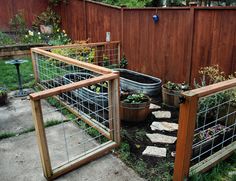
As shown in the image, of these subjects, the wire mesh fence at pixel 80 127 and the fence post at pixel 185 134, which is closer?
the fence post at pixel 185 134

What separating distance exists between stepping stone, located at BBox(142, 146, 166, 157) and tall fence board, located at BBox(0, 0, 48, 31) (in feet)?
27.6

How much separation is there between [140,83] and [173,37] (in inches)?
42.0

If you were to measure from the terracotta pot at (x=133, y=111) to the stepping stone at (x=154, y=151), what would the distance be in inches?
25.5

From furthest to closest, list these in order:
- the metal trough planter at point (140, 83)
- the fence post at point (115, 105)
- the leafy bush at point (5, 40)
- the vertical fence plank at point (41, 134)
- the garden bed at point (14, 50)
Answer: the leafy bush at point (5, 40) < the garden bed at point (14, 50) < the metal trough planter at point (140, 83) < the fence post at point (115, 105) < the vertical fence plank at point (41, 134)

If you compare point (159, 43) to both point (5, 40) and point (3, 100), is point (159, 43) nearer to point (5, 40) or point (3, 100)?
point (3, 100)

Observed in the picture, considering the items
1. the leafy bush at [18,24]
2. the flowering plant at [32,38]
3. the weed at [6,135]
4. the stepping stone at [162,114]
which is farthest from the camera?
the leafy bush at [18,24]

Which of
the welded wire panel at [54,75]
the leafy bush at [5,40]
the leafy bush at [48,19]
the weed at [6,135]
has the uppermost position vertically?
the leafy bush at [48,19]

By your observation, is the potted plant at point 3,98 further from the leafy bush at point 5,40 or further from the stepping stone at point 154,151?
the leafy bush at point 5,40

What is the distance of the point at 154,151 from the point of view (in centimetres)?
271

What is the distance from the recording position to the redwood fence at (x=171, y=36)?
352cm

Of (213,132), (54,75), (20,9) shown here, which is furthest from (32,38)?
(213,132)

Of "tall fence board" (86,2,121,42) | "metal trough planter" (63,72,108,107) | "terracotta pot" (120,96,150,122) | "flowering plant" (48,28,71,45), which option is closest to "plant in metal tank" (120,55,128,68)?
"tall fence board" (86,2,121,42)

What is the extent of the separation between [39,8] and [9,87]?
5608 millimetres

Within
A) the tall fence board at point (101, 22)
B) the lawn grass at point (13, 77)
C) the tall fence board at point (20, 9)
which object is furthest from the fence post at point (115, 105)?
the tall fence board at point (20, 9)
